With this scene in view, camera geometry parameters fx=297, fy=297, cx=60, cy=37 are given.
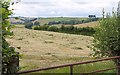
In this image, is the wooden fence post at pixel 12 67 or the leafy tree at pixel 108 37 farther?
the leafy tree at pixel 108 37

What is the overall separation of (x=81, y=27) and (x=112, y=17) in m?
44.2

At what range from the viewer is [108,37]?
13.7m

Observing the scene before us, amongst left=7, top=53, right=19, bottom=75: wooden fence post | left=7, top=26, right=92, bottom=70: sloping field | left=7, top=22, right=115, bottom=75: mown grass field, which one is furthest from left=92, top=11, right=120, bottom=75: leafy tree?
left=7, top=53, right=19, bottom=75: wooden fence post

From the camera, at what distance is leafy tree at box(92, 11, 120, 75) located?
1359 centimetres

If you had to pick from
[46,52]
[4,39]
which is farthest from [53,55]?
[4,39]

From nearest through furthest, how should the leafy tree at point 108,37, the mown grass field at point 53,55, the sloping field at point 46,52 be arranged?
the leafy tree at point 108,37 → the mown grass field at point 53,55 → the sloping field at point 46,52

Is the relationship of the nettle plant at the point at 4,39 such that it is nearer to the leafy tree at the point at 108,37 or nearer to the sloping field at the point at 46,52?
the leafy tree at the point at 108,37

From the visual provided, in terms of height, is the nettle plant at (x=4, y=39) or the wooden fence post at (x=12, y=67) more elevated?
the nettle plant at (x=4, y=39)

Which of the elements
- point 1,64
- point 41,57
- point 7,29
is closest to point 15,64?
point 1,64

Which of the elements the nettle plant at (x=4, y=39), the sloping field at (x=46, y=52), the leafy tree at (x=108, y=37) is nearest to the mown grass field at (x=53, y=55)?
the sloping field at (x=46, y=52)

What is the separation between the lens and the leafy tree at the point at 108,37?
13.6m

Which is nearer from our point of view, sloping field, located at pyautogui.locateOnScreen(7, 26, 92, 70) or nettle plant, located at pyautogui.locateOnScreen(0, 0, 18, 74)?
nettle plant, located at pyautogui.locateOnScreen(0, 0, 18, 74)

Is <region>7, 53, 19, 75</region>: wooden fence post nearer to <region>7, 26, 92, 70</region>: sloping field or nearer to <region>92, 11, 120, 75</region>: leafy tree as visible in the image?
<region>92, 11, 120, 75</region>: leafy tree

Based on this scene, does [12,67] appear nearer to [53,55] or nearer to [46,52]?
[53,55]
